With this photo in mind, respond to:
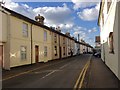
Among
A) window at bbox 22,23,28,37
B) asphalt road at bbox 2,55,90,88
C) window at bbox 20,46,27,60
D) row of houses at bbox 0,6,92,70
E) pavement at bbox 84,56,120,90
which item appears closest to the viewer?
pavement at bbox 84,56,120,90

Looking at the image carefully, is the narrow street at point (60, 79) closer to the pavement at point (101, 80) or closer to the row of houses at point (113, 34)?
the pavement at point (101, 80)

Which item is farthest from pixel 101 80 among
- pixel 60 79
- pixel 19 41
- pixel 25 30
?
pixel 25 30

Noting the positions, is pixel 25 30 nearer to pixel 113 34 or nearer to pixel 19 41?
pixel 19 41

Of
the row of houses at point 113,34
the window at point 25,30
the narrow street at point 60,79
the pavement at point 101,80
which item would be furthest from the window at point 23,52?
the pavement at point 101,80

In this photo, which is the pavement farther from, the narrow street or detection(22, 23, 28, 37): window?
detection(22, 23, 28, 37): window

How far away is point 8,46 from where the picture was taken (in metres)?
20.0

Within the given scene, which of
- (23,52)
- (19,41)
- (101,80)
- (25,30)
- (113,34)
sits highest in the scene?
(25,30)

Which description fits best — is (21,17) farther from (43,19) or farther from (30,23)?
(43,19)

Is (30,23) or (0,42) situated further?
(30,23)

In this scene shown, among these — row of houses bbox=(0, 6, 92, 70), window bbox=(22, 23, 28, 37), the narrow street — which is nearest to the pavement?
the narrow street

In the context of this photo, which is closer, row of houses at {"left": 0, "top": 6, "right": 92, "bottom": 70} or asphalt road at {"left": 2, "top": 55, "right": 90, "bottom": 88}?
asphalt road at {"left": 2, "top": 55, "right": 90, "bottom": 88}

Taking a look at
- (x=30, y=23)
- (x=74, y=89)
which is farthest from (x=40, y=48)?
(x=74, y=89)

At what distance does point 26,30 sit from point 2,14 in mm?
5965

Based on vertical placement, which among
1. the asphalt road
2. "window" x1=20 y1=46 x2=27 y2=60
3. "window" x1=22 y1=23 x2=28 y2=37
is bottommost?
the asphalt road
